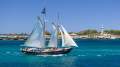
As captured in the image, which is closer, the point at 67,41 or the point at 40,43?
the point at 40,43

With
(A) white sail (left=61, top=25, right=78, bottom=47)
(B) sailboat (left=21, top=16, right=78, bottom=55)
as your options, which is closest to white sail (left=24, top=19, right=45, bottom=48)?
(B) sailboat (left=21, top=16, right=78, bottom=55)

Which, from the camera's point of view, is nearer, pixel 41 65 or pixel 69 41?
pixel 41 65

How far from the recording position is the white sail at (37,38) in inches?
3418

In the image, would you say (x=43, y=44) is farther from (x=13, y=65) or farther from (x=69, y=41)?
(x=13, y=65)

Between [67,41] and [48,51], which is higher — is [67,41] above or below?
above

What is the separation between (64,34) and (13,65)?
88.5 ft

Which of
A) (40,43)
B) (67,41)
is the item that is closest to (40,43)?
(40,43)

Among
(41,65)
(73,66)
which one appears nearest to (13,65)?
(41,65)

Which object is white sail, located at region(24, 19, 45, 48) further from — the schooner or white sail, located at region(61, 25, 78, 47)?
white sail, located at region(61, 25, 78, 47)

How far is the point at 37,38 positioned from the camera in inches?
3423

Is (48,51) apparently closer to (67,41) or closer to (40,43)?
(40,43)

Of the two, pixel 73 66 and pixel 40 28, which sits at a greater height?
pixel 40 28

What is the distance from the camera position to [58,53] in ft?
→ 283

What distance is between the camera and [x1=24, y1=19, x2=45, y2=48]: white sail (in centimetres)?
8681
